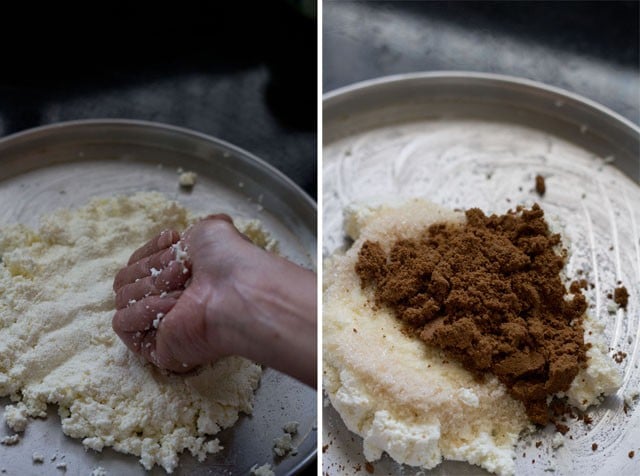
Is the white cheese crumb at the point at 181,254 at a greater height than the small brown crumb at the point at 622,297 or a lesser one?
lesser

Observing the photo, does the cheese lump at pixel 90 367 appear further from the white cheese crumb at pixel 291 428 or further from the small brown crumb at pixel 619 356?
the small brown crumb at pixel 619 356

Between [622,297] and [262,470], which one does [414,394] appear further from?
[622,297]

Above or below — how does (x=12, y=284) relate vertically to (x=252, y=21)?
below

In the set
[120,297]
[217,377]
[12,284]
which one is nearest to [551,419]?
[217,377]

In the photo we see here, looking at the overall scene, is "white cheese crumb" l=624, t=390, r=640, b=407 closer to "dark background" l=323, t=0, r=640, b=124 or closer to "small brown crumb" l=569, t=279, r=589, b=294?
"small brown crumb" l=569, t=279, r=589, b=294

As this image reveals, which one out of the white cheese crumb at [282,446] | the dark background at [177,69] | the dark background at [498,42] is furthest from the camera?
the dark background at [498,42]

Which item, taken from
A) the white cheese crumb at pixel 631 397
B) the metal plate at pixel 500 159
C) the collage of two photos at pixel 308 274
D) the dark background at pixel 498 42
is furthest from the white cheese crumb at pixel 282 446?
the dark background at pixel 498 42

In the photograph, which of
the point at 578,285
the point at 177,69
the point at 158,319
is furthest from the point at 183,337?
the point at 177,69

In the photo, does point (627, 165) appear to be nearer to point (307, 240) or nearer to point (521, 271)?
point (521, 271)
